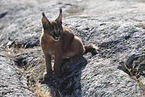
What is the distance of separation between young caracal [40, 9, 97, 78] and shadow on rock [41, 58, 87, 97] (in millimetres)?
261

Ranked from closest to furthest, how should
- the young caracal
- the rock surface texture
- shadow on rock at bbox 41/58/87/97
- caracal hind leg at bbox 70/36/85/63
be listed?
1. the rock surface texture
2. shadow on rock at bbox 41/58/87/97
3. the young caracal
4. caracal hind leg at bbox 70/36/85/63

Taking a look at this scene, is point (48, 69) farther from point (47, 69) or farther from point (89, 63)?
point (89, 63)

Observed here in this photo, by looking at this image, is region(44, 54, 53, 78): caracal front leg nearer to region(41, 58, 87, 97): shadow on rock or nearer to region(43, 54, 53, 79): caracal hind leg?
region(43, 54, 53, 79): caracal hind leg

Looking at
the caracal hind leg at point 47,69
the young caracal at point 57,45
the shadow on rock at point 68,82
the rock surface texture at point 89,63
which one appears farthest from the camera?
the caracal hind leg at point 47,69

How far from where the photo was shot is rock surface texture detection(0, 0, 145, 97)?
4.59m

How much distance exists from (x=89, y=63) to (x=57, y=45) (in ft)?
3.88

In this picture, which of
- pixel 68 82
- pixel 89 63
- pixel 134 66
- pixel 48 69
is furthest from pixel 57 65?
pixel 134 66

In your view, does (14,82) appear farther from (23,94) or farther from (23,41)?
(23,41)

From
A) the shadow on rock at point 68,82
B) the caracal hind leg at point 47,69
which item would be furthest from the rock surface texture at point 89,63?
the caracal hind leg at point 47,69

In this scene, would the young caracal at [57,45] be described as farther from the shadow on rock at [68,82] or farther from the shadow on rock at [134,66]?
the shadow on rock at [134,66]

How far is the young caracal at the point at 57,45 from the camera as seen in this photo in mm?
5238

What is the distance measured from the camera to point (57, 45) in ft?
18.4

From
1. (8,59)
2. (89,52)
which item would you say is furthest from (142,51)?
(8,59)

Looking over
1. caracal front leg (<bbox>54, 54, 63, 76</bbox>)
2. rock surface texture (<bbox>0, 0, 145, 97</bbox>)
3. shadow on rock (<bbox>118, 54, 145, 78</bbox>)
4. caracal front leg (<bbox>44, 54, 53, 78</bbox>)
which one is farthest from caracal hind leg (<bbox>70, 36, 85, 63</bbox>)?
shadow on rock (<bbox>118, 54, 145, 78</bbox>)
